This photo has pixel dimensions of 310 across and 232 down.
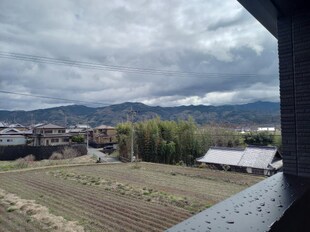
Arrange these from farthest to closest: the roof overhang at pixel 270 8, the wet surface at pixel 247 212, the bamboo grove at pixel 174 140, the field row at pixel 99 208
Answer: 1. the bamboo grove at pixel 174 140
2. the field row at pixel 99 208
3. the roof overhang at pixel 270 8
4. the wet surface at pixel 247 212

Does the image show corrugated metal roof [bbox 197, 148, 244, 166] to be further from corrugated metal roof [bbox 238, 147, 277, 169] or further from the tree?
the tree

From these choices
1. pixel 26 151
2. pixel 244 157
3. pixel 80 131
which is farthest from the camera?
pixel 80 131

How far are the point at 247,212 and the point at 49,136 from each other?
2422 cm

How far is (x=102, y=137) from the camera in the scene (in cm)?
2845

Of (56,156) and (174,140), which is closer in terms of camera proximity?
(174,140)

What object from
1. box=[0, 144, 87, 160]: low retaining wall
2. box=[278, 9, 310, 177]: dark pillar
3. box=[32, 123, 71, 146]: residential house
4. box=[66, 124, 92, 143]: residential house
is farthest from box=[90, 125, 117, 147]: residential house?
box=[278, 9, 310, 177]: dark pillar

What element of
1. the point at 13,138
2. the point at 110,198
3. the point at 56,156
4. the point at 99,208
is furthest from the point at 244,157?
the point at 13,138

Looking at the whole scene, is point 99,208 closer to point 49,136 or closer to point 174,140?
point 174,140

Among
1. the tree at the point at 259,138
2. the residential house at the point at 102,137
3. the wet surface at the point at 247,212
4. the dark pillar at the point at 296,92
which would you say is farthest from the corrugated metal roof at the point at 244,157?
the residential house at the point at 102,137

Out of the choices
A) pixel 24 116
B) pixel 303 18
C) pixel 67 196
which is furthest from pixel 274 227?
pixel 24 116

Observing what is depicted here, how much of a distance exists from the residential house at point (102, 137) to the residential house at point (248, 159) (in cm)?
1535

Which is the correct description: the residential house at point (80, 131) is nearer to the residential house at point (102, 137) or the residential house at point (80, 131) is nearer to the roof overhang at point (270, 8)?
the residential house at point (102, 137)

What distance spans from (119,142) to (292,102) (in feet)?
48.9

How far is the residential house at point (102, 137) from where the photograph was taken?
89.0ft
